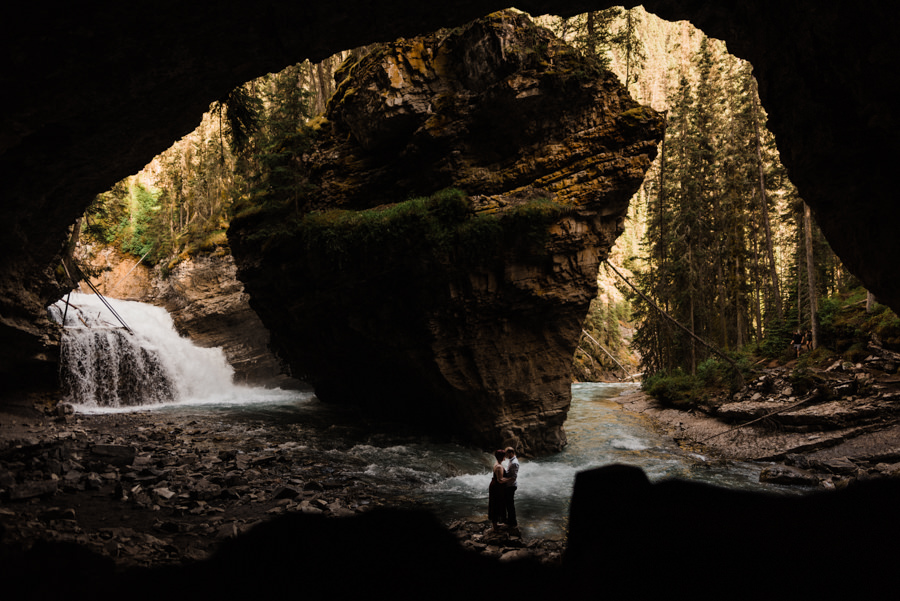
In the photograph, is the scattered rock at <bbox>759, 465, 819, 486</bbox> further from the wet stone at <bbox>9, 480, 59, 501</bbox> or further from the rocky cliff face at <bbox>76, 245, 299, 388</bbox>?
the rocky cliff face at <bbox>76, 245, 299, 388</bbox>

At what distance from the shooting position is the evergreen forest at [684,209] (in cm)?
1692

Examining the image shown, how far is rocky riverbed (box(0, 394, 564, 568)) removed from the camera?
5105mm

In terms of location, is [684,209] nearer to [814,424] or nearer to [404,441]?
[814,424]

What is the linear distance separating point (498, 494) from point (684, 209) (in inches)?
977

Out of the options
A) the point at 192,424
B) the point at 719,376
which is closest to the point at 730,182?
the point at 719,376

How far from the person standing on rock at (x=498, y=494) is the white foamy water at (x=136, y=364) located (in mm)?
17672

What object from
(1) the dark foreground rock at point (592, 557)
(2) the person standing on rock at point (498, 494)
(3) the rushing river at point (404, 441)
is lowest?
(3) the rushing river at point (404, 441)

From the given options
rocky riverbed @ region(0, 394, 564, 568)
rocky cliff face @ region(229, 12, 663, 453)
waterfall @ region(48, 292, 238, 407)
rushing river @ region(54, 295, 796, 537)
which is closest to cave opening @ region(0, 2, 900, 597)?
rocky riverbed @ region(0, 394, 564, 568)

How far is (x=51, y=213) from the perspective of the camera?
25.0 ft

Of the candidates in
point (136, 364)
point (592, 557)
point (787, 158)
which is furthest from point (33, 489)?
point (136, 364)

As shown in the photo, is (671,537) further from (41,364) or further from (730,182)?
(730,182)

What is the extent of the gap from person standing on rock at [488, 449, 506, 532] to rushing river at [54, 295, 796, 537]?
64 cm

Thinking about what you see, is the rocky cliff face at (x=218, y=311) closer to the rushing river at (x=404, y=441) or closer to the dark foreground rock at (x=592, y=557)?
the rushing river at (x=404, y=441)

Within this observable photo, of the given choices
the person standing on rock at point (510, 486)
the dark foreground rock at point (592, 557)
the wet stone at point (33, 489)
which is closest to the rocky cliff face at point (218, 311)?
the wet stone at point (33, 489)
